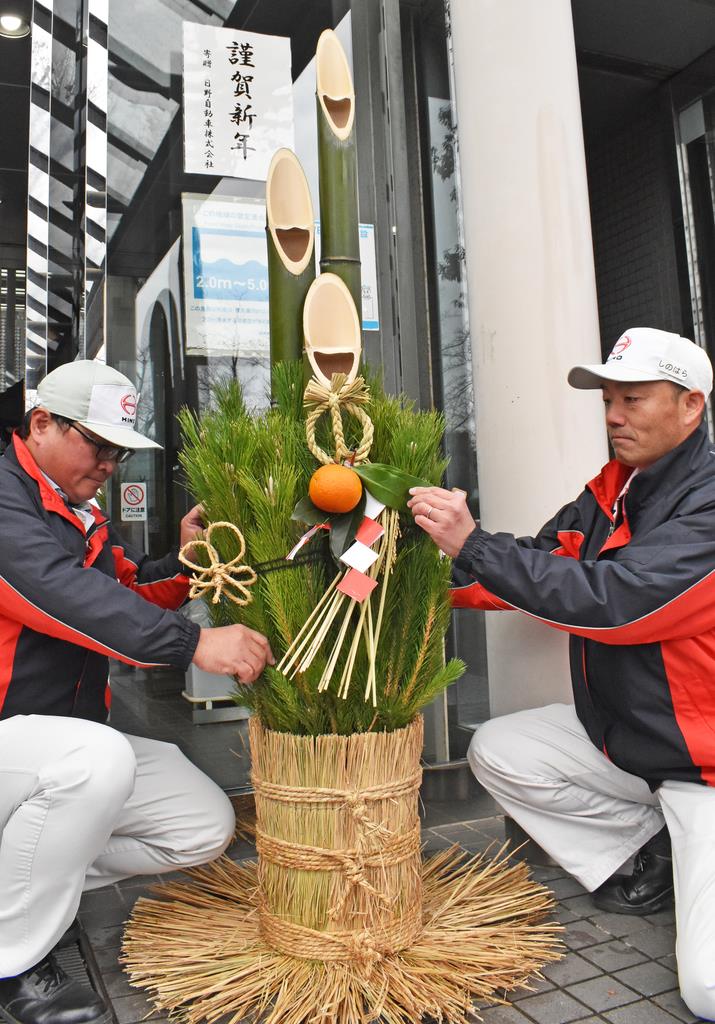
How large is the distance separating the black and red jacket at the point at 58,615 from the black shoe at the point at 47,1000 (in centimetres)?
55

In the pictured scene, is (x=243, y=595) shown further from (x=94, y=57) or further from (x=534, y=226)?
(x=94, y=57)

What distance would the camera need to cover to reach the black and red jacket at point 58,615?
6.06 feet

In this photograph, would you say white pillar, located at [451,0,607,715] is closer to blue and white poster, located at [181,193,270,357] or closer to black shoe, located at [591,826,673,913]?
black shoe, located at [591,826,673,913]

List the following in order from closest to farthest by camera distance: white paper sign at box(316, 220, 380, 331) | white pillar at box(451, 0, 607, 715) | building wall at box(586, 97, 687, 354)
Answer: white pillar at box(451, 0, 607, 715)
white paper sign at box(316, 220, 380, 331)
building wall at box(586, 97, 687, 354)

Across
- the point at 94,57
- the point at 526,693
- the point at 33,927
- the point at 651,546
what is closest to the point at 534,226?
the point at 651,546

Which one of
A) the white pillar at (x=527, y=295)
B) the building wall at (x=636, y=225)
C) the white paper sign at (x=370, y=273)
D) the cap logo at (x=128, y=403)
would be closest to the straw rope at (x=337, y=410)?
the cap logo at (x=128, y=403)

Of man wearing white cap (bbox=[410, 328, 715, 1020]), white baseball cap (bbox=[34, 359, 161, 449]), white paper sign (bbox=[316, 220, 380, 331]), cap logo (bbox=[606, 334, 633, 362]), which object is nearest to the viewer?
man wearing white cap (bbox=[410, 328, 715, 1020])

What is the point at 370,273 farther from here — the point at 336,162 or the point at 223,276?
the point at 336,162

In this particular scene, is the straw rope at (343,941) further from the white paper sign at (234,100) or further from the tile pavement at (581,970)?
the white paper sign at (234,100)

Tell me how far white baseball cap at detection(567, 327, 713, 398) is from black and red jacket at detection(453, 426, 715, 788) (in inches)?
5.7

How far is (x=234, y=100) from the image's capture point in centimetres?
322

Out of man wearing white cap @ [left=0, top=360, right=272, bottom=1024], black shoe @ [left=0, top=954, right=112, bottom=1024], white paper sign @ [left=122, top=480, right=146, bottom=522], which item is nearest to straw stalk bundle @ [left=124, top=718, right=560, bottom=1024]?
black shoe @ [left=0, top=954, right=112, bottom=1024]

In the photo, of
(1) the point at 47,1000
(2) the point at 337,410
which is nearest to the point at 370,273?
(2) the point at 337,410

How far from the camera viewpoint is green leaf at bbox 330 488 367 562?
1.75 m
